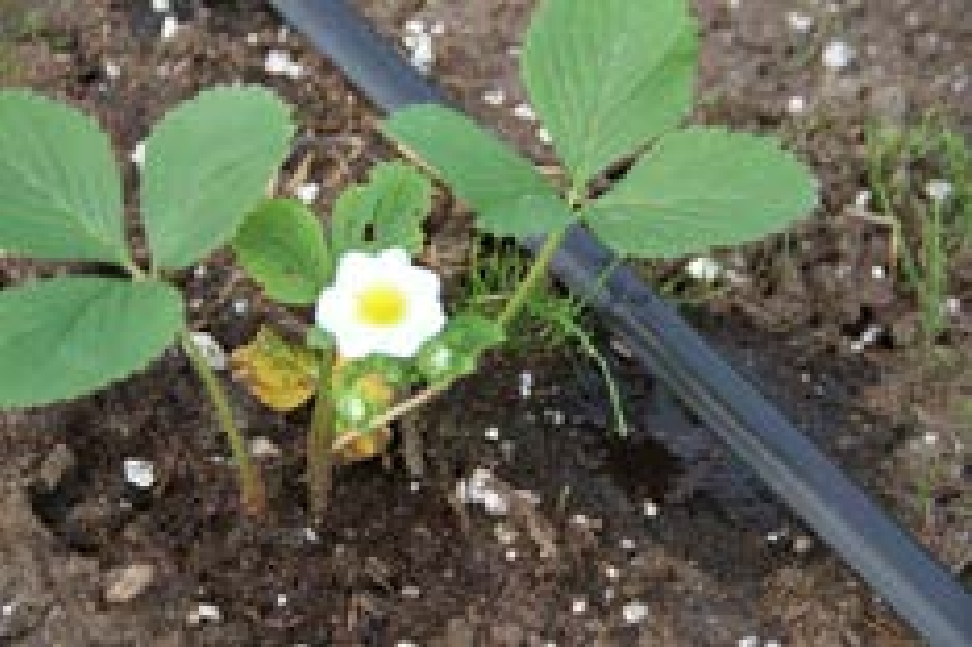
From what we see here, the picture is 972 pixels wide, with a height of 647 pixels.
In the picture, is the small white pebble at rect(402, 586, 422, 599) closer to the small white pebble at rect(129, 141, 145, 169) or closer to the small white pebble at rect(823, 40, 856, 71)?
the small white pebble at rect(129, 141, 145, 169)

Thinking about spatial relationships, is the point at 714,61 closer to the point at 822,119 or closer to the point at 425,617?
the point at 822,119

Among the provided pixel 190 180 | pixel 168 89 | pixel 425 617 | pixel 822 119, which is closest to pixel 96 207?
pixel 190 180

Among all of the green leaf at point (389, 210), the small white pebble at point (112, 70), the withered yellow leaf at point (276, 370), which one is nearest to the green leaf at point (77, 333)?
the green leaf at point (389, 210)

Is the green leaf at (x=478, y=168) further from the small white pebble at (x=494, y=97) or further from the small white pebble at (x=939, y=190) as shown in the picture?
the small white pebble at (x=939, y=190)

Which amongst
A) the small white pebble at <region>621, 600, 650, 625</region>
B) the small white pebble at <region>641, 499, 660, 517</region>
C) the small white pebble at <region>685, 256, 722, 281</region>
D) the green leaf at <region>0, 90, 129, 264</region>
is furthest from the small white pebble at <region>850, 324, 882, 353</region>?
the green leaf at <region>0, 90, 129, 264</region>

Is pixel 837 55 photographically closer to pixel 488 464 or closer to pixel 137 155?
pixel 488 464
